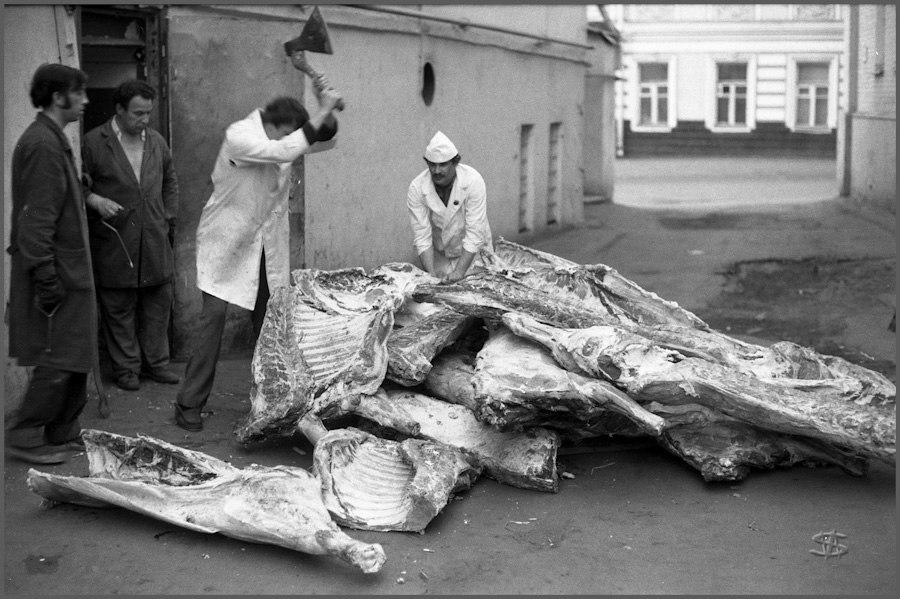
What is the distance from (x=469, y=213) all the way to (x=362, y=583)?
3179mm

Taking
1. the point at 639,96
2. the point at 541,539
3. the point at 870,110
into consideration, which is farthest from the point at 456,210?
the point at 639,96

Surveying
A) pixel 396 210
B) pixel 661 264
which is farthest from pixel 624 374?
pixel 661 264

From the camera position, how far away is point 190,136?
7.53m

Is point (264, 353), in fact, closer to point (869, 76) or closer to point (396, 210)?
point (396, 210)

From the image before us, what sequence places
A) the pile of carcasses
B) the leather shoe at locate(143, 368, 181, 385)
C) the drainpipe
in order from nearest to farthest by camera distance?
the pile of carcasses, the leather shoe at locate(143, 368, 181, 385), the drainpipe

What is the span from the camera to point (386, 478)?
4.90 m

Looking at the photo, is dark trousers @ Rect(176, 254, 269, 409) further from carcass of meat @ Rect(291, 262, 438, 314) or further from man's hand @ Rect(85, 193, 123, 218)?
man's hand @ Rect(85, 193, 123, 218)

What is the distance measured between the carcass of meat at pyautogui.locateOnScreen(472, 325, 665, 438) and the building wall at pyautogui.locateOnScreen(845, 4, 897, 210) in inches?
573

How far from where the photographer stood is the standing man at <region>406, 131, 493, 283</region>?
679cm

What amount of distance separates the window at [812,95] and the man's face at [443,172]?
3000 cm

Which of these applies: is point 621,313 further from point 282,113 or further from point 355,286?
point 282,113

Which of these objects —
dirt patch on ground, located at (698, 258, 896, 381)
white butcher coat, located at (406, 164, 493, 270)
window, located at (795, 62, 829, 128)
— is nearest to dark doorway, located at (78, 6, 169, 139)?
white butcher coat, located at (406, 164, 493, 270)

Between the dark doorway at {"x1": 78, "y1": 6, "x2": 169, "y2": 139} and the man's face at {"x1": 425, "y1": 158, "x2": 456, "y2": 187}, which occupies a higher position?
the dark doorway at {"x1": 78, "y1": 6, "x2": 169, "y2": 139}

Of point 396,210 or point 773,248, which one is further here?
point 773,248
